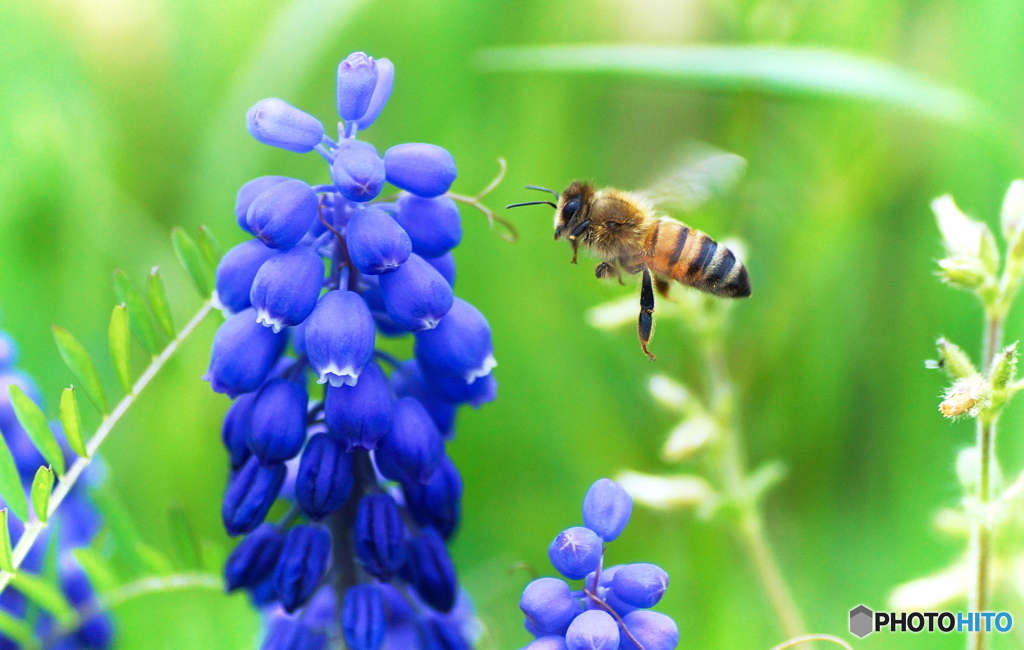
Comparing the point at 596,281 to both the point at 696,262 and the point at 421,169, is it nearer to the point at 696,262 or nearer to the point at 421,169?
the point at 696,262

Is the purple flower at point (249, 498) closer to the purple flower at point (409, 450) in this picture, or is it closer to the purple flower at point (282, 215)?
the purple flower at point (409, 450)

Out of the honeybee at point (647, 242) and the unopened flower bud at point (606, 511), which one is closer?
the unopened flower bud at point (606, 511)

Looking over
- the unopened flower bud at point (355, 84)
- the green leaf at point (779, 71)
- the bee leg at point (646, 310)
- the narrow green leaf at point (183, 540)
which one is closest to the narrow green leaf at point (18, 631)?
the narrow green leaf at point (183, 540)

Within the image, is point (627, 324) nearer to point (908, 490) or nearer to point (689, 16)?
point (908, 490)

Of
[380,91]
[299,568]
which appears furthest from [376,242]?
[299,568]

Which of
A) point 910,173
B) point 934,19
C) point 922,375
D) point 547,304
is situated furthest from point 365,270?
point 934,19

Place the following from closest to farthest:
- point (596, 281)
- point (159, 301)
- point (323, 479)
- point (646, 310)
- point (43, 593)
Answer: point (323, 479)
point (159, 301)
point (43, 593)
point (646, 310)
point (596, 281)
